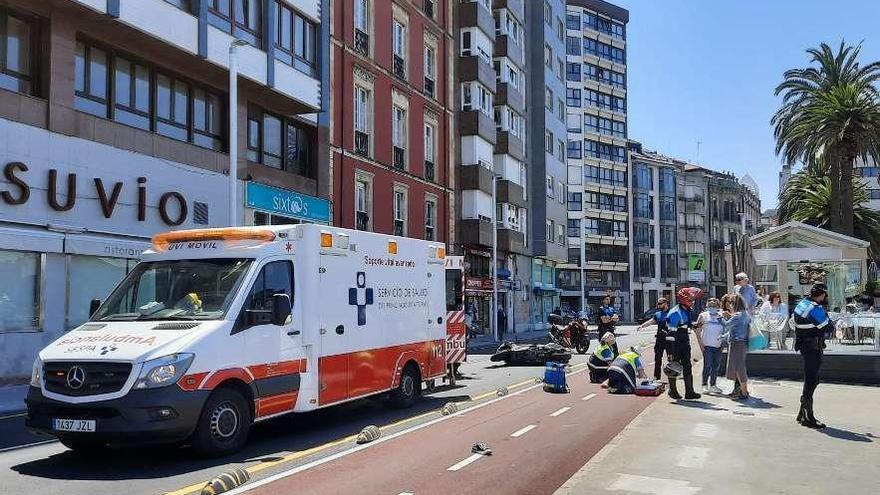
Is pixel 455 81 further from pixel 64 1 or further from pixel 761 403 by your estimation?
pixel 761 403

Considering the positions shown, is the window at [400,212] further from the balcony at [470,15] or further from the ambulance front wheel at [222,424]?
the ambulance front wheel at [222,424]

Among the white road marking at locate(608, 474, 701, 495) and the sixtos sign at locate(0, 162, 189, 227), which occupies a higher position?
the sixtos sign at locate(0, 162, 189, 227)

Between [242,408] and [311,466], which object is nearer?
[311,466]

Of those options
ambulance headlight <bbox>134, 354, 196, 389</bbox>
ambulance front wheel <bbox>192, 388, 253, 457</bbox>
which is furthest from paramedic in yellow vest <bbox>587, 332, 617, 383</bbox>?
ambulance headlight <bbox>134, 354, 196, 389</bbox>

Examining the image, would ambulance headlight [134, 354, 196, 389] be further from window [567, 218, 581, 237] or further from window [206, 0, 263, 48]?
window [567, 218, 581, 237]

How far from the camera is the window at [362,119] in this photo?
31828mm

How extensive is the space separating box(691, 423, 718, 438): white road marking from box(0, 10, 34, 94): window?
52.7ft

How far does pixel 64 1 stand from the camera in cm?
1817

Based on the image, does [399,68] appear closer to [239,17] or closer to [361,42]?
[361,42]

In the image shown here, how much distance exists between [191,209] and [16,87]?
5804 millimetres

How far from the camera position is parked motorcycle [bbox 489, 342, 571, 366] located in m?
22.1

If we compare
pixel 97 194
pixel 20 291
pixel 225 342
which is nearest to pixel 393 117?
pixel 97 194

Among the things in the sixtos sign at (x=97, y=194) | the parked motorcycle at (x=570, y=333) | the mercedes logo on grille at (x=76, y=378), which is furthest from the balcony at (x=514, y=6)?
the mercedes logo on grille at (x=76, y=378)

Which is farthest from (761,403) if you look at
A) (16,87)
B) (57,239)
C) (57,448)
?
(16,87)
